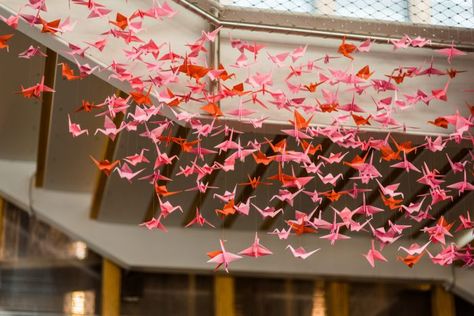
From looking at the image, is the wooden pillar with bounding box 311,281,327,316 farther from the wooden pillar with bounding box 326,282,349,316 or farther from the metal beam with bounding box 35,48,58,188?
the metal beam with bounding box 35,48,58,188

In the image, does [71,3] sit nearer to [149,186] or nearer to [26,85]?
[26,85]

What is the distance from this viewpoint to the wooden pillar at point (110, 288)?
18.7 feet

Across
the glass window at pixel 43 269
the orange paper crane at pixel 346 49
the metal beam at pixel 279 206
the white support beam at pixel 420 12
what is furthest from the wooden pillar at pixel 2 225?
the white support beam at pixel 420 12

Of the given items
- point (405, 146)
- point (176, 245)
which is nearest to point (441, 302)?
point (176, 245)

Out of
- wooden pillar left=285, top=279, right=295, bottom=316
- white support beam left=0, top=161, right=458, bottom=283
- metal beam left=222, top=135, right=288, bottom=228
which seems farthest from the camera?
wooden pillar left=285, top=279, right=295, bottom=316

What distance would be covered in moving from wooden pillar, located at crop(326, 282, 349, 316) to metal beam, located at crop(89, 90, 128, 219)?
5.25 ft

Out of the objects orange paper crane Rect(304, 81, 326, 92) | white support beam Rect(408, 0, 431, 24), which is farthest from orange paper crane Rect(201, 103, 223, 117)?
white support beam Rect(408, 0, 431, 24)

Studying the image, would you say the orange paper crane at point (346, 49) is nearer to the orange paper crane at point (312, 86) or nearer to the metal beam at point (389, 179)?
the orange paper crane at point (312, 86)

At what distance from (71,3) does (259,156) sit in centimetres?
109

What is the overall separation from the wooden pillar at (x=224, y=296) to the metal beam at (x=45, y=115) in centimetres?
127

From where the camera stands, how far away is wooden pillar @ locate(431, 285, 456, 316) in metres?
6.19

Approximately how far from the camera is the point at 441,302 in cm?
620

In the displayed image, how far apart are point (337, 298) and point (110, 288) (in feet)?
4.84

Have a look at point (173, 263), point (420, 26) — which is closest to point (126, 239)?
point (173, 263)
